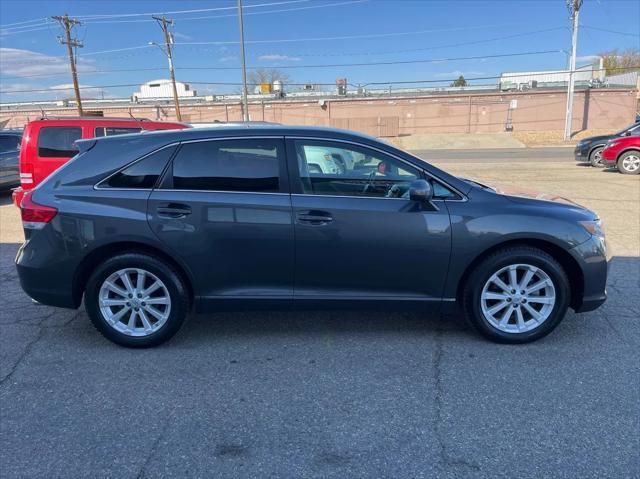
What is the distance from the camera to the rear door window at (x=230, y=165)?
373 centimetres

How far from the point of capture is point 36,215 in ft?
12.3

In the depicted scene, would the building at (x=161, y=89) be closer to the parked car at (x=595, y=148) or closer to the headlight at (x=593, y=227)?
the parked car at (x=595, y=148)

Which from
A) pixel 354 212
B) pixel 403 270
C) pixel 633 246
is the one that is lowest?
pixel 633 246

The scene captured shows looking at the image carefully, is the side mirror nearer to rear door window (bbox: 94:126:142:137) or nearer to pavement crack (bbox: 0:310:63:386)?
pavement crack (bbox: 0:310:63:386)

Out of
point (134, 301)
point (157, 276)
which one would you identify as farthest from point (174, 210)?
point (134, 301)

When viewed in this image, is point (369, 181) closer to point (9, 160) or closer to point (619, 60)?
point (9, 160)

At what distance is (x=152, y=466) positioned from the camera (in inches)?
100

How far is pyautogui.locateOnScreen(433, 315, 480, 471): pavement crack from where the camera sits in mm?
2523

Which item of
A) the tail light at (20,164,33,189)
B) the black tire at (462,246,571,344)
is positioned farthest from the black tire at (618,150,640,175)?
the tail light at (20,164,33,189)

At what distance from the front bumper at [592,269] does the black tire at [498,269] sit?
0.42 feet

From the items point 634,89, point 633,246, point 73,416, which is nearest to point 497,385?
point 73,416

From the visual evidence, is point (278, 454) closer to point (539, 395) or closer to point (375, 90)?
point (539, 395)

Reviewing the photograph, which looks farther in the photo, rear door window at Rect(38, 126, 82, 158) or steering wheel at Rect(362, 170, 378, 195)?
rear door window at Rect(38, 126, 82, 158)

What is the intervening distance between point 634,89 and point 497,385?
52.2 metres
